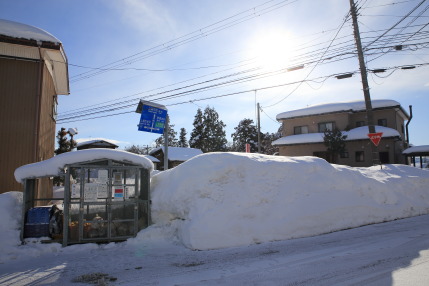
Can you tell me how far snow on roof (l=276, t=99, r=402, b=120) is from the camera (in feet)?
82.0

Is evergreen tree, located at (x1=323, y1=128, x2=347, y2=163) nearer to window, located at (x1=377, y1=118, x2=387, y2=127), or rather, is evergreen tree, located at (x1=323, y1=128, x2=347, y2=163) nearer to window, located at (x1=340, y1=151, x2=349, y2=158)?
window, located at (x1=340, y1=151, x2=349, y2=158)

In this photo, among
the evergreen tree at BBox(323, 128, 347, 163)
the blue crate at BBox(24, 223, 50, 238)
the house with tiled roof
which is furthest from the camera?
the house with tiled roof

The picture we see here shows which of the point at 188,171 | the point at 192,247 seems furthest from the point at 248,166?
the point at 192,247

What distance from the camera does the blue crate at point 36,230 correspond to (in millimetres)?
7927

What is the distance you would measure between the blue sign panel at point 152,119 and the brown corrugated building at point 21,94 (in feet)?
13.3

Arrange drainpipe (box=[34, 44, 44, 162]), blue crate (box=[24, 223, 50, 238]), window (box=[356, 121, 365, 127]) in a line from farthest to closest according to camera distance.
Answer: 1. window (box=[356, 121, 365, 127])
2. drainpipe (box=[34, 44, 44, 162])
3. blue crate (box=[24, 223, 50, 238])

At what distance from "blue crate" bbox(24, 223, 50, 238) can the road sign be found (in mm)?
5786

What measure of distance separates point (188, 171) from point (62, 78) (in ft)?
36.6

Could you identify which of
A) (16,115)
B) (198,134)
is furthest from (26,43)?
(198,134)

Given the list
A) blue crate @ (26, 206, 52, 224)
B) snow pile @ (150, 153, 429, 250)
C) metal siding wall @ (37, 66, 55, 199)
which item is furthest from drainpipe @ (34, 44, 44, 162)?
snow pile @ (150, 153, 429, 250)

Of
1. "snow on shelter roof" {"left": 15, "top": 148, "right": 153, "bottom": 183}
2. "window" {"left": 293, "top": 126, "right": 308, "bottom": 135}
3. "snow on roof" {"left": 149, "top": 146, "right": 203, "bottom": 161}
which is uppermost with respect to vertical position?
"window" {"left": 293, "top": 126, "right": 308, "bottom": 135}

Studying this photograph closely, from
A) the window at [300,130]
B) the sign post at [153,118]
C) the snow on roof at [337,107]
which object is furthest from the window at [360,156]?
the sign post at [153,118]

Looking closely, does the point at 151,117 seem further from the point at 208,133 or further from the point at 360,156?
the point at 208,133

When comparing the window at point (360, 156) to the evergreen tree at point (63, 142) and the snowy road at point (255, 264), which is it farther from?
the evergreen tree at point (63, 142)
